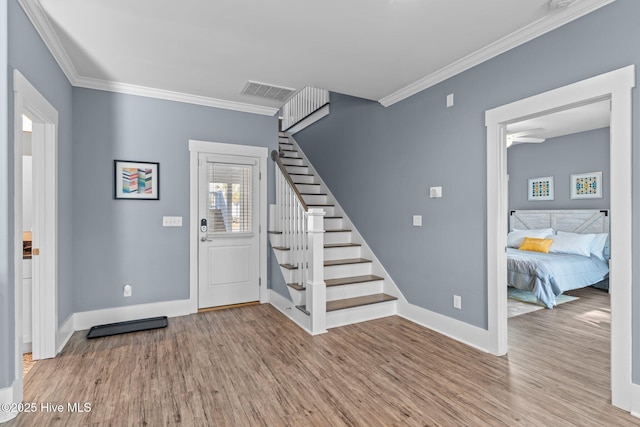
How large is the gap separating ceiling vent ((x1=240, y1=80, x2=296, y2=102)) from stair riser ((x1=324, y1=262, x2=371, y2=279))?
2.15 m

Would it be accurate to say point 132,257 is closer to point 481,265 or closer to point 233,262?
point 233,262

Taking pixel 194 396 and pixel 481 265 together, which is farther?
pixel 481 265

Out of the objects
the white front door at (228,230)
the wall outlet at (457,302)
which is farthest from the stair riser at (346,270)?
the wall outlet at (457,302)

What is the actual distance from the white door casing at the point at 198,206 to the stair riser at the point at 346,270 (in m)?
0.94

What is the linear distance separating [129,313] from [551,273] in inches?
207

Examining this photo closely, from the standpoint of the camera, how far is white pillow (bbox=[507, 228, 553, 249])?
5.74 meters

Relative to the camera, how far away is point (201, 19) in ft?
7.97

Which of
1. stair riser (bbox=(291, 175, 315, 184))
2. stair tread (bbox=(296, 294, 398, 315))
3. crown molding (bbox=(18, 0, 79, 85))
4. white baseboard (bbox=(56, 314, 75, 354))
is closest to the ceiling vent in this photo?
crown molding (bbox=(18, 0, 79, 85))

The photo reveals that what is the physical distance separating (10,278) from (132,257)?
1729 millimetres

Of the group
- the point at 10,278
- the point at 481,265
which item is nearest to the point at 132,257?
the point at 10,278

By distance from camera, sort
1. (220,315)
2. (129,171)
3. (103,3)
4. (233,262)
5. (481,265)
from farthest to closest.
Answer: (233,262) → (220,315) → (129,171) → (481,265) → (103,3)

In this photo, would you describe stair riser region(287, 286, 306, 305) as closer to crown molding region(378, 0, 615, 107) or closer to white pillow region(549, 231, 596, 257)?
crown molding region(378, 0, 615, 107)

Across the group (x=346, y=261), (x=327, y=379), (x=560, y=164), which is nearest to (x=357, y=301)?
(x=346, y=261)

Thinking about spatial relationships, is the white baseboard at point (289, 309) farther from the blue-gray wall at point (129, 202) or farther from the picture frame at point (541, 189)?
the picture frame at point (541, 189)
